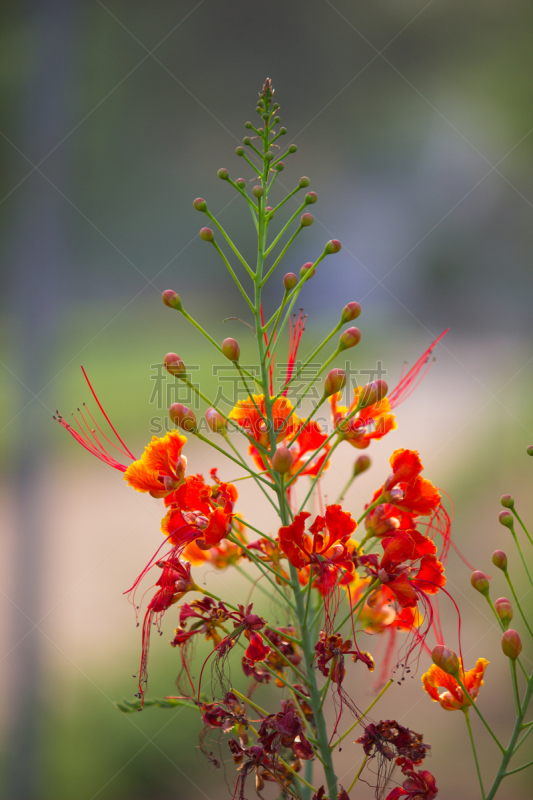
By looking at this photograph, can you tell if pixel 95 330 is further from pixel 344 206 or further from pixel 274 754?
pixel 274 754

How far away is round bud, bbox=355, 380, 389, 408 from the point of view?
397 millimetres

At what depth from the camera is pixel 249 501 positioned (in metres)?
Answer: 1.25

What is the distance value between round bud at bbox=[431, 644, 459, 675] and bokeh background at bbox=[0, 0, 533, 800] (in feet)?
2.46

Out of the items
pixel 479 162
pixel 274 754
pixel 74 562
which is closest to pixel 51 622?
pixel 74 562

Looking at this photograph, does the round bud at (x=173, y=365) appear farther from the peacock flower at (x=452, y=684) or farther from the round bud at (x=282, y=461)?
the peacock flower at (x=452, y=684)

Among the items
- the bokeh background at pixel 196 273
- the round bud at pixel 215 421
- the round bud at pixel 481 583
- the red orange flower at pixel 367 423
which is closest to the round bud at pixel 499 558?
the round bud at pixel 481 583

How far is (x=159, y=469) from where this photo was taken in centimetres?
42

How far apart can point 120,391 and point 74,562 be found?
50 centimetres

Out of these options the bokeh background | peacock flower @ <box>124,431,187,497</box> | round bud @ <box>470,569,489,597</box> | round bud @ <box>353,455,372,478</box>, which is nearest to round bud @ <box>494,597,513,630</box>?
round bud @ <box>470,569,489,597</box>

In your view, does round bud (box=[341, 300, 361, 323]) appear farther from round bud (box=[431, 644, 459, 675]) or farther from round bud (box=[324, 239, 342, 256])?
round bud (box=[431, 644, 459, 675])

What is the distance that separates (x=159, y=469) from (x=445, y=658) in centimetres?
25

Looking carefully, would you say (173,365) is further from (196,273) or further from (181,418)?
(196,273)

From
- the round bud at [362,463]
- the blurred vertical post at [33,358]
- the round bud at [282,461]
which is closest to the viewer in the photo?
the round bud at [282,461]

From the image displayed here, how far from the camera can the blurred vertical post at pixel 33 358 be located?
3.09ft
